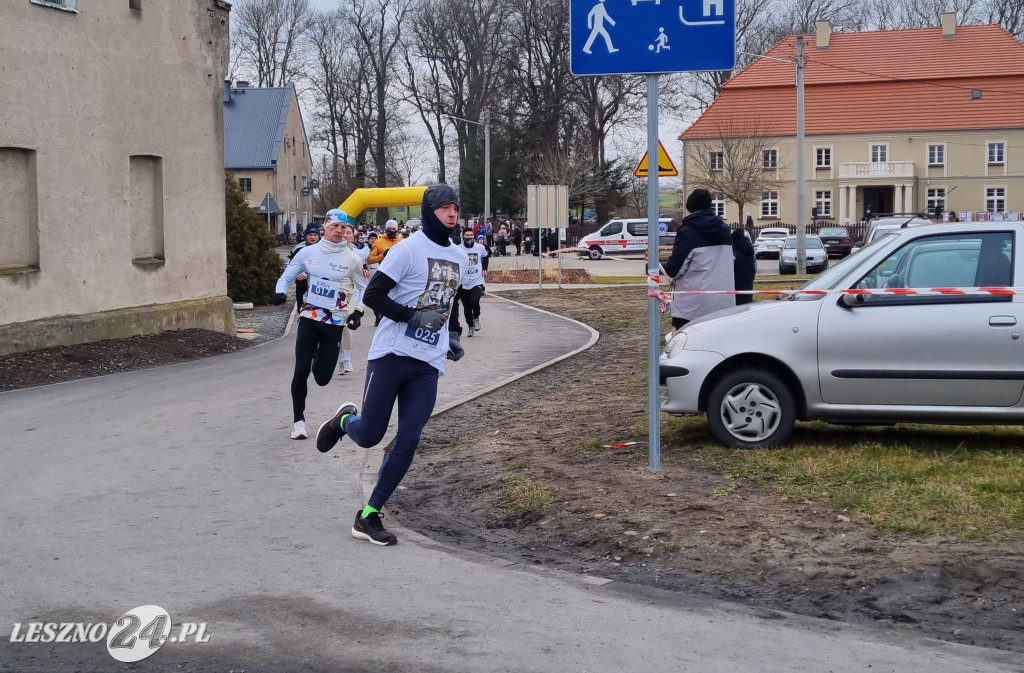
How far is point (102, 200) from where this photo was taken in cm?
1658

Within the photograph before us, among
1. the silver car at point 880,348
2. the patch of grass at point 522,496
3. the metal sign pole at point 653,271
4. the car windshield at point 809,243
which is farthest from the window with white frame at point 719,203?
the patch of grass at point 522,496

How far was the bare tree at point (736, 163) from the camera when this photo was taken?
64875 millimetres

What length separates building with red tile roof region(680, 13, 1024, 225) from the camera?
234 feet

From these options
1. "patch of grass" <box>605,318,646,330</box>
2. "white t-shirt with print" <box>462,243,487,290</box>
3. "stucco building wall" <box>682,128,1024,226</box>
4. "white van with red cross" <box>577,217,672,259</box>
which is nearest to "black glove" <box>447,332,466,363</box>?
"white t-shirt with print" <box>462,243,487,290</box>

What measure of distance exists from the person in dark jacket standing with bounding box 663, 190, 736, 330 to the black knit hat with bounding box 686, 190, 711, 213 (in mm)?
47

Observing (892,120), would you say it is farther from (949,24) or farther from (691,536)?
(691,536)

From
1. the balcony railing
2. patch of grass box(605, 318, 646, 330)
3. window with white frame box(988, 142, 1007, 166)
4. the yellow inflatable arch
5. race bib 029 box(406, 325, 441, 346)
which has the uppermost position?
window with white frame box(988, 142, 1007, 166)

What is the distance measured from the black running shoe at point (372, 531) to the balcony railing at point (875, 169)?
231 feet

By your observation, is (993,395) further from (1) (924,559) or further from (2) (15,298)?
(2) (15,298)

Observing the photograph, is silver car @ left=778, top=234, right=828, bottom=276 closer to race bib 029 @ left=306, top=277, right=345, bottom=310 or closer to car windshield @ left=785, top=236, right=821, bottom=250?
car windshield @ left=785, top=236, right=821, bottom=250

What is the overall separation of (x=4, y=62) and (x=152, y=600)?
36.8ft

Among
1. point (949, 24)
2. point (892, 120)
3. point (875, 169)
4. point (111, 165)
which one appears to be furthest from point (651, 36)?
point (949, 24)

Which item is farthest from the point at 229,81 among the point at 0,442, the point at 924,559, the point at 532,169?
the point at 924,559

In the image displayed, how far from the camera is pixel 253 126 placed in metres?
80.8
